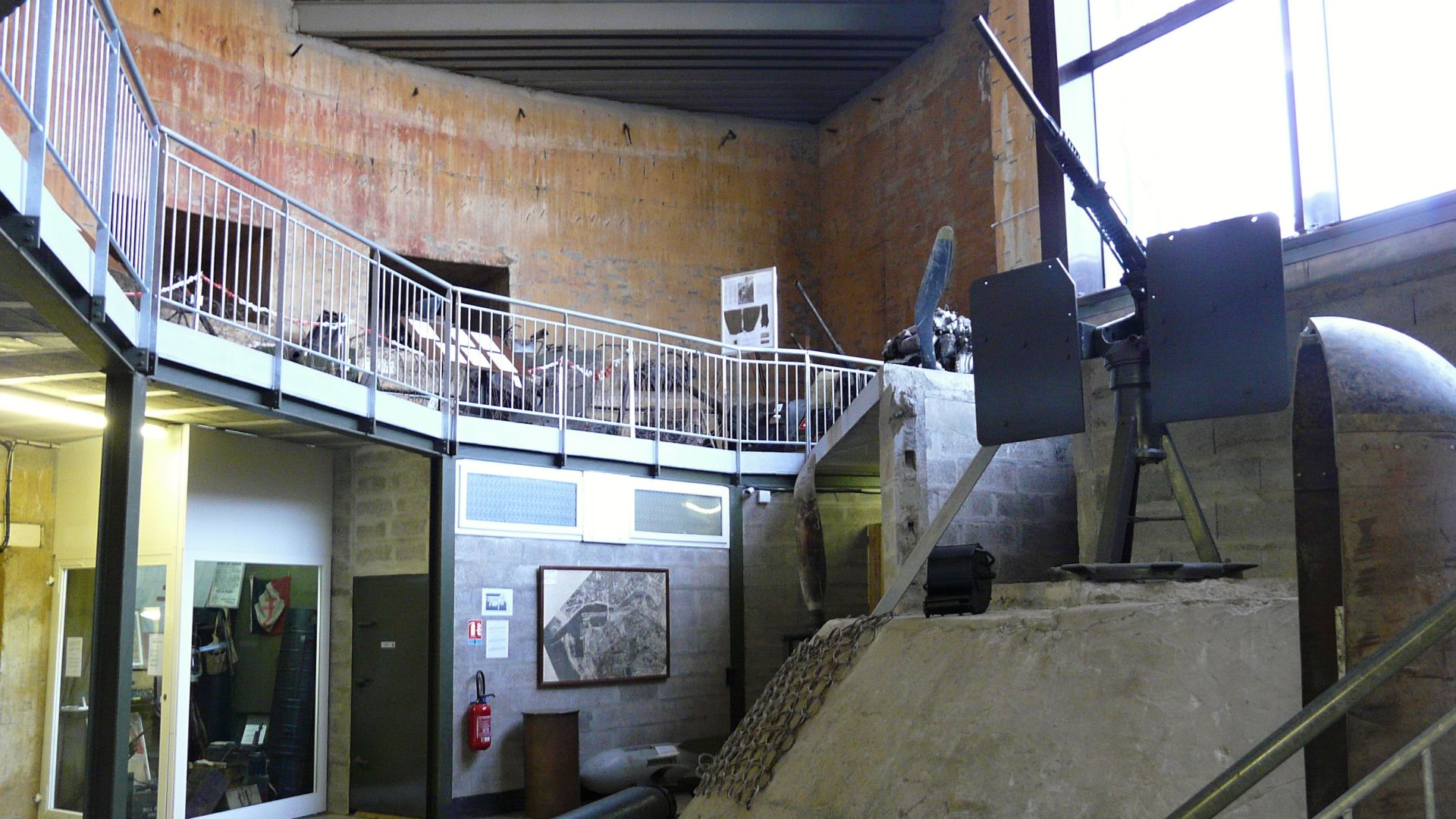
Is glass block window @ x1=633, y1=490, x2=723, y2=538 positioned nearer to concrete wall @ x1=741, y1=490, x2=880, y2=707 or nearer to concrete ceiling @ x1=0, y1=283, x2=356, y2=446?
concrete wall @ x1=741, y1=490, x2=880, y2=707

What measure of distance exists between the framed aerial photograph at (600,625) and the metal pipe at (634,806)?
3.01m

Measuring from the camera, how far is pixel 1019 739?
4.18 m

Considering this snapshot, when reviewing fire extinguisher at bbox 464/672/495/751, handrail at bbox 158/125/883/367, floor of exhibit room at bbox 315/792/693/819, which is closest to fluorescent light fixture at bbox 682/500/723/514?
handrail at bbox 158/125/883/367

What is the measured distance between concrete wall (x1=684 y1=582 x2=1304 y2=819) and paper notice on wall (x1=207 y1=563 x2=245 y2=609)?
6.27 metres

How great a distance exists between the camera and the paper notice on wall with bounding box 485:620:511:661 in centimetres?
1090

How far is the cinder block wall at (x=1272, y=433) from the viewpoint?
5.68 m

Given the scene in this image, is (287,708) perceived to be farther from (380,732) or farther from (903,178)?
(903,178)

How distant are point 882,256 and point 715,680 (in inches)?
353

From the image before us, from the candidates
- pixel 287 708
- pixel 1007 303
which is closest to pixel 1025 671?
pixel 1007 303

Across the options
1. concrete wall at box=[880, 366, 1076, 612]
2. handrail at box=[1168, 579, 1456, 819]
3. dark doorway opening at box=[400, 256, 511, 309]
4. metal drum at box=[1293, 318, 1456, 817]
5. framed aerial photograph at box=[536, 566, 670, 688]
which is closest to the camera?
handrail at box=[1168, 579, 1456, 819]

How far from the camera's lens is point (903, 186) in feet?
62.4

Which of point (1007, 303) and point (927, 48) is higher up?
point (927, 48)

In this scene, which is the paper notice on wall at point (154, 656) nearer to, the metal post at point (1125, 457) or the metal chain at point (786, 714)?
the metal chain at point (786, 714)

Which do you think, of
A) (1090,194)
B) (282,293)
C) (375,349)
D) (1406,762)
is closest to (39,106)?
(282,293)
